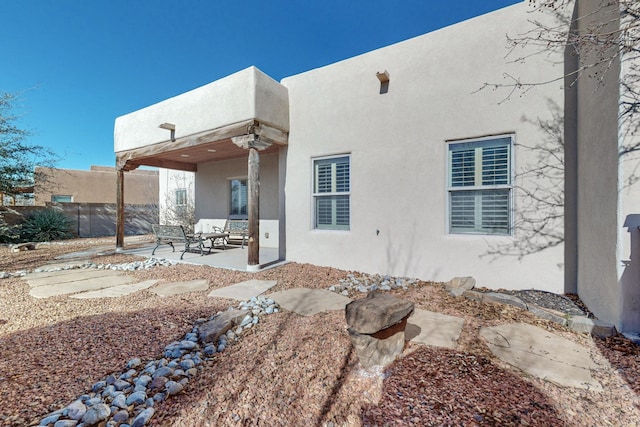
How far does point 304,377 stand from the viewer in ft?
6.75

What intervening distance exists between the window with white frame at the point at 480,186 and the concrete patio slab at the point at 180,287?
434 centimetres

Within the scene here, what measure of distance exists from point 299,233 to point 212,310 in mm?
2845

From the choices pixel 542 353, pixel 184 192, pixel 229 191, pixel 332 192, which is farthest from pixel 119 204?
pixel 542 353

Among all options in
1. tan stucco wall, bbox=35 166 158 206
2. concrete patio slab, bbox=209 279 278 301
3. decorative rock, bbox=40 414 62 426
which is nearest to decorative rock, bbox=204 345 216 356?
decorative rock, bbox=40 414 62 426

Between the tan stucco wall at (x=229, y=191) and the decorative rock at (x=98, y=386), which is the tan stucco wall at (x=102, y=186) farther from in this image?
the decorative rock at (x=98, y=386)

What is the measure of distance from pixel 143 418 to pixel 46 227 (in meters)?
13.0

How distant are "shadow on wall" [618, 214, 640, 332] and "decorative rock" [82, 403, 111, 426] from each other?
4294 millimetres

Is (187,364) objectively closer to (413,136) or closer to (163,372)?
(163,372)

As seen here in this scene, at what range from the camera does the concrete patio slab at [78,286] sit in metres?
4.18

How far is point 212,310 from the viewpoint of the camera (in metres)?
3.41

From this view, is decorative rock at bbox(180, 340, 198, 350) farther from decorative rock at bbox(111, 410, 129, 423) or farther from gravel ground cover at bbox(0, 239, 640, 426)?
decorative rock at bbox(111, 410, 129, 423)

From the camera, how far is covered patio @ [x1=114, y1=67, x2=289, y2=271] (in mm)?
5320

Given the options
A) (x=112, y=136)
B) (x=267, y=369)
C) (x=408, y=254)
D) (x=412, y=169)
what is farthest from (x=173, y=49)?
(x=267, y=369)

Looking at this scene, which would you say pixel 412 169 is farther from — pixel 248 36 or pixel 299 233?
pixel 248 36
